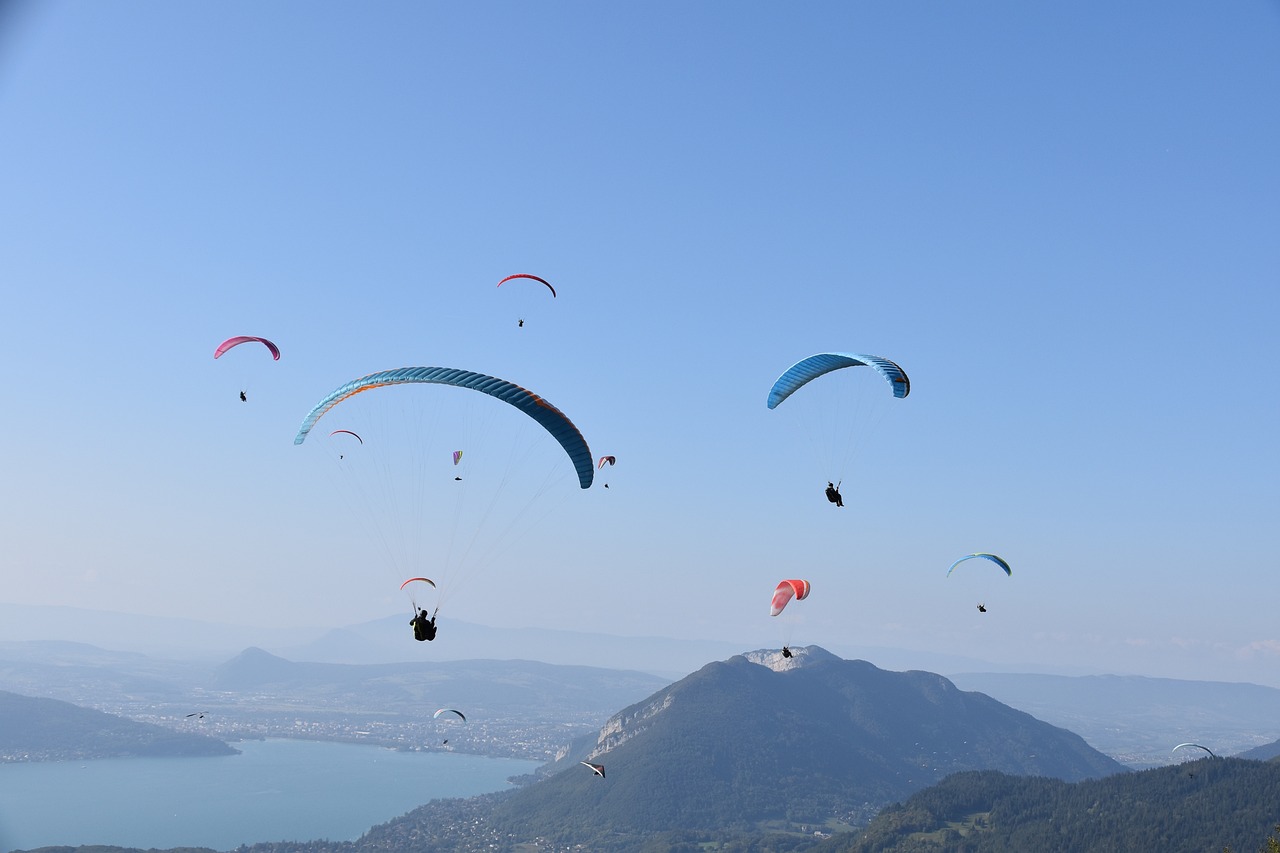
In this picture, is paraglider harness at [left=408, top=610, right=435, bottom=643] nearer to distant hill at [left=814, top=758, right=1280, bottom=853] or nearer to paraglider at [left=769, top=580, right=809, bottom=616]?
paraglider at [left=769, top=580, right=809, bottom=616]

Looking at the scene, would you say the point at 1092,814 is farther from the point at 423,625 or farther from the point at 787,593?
the point at 423,625

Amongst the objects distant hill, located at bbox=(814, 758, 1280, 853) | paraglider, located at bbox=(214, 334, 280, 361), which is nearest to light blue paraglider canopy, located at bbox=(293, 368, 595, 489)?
paraglider, located at bbox=(214, 334, 280, 361)

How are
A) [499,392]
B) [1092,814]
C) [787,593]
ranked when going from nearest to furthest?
[499,392] < [787,593] < [1092,814]

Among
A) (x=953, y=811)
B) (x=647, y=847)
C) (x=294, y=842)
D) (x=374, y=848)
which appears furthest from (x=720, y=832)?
(x=294, y=842)

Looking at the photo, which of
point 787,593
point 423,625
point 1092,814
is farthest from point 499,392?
point 1092,814

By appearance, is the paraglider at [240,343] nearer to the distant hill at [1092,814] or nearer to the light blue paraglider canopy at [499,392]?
the light blue paraglider canopy at [499,392]

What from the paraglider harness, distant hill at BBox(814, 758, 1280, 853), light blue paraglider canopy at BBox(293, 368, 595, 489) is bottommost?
distant hill at BBox(814, 758, 1280, 853)

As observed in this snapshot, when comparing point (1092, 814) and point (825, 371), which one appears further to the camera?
point (1092, 814)
